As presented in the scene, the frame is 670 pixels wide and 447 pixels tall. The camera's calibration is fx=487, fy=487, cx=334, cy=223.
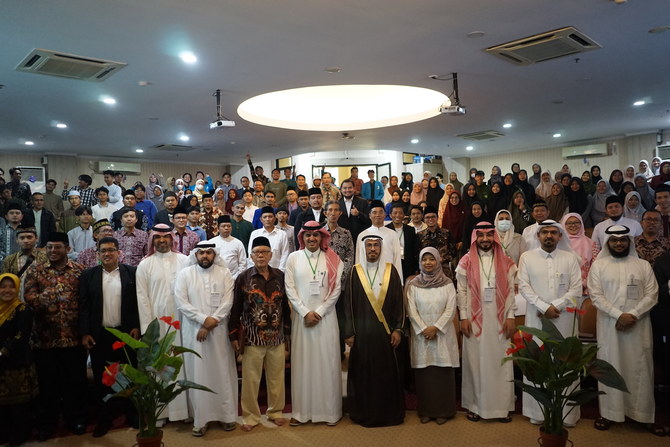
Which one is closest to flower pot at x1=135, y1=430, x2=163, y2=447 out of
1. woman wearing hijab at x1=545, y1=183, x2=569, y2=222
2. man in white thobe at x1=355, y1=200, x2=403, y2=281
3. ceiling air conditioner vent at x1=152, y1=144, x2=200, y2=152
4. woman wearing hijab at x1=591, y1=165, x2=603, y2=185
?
man in white thobe at x1=355, y1=200, x2=403, y2=281

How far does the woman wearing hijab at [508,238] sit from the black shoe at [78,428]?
185 inches

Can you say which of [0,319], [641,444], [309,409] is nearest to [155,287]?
[0,319]

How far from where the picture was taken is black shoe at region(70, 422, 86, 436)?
3.99 metres

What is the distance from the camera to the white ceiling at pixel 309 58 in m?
4.67

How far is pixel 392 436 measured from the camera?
388cm

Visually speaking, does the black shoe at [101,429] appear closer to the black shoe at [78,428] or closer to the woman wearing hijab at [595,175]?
the black shoe at [78,428]

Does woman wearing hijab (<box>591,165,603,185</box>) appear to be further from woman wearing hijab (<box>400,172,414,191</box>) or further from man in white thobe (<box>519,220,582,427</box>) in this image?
man in white thobe (<box>519,220,582,427</box>)

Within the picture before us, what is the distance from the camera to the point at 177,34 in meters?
5.13

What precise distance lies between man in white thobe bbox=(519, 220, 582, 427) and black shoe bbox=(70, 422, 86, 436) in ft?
12.0

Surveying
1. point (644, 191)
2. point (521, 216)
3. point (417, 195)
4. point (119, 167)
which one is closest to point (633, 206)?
point (521, 216)

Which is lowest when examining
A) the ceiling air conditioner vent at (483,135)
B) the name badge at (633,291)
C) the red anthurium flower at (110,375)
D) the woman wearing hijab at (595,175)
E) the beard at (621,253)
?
the red anthurium flower at (110,375)

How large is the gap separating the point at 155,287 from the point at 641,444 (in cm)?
405

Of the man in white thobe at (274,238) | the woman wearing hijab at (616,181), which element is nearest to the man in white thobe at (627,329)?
the man in white thobe at (274,238)

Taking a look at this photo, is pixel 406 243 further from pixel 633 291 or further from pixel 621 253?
pixel 633 291
